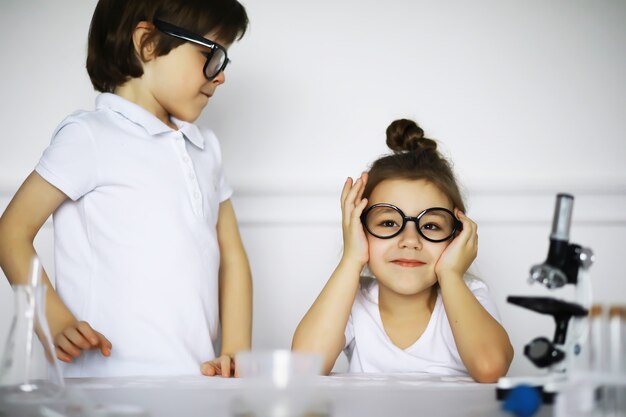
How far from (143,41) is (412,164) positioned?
1.90ft

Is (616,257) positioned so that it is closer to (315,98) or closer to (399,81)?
(399,81)

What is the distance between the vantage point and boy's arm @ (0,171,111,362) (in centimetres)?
118

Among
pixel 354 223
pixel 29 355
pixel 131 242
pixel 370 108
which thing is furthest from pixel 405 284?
pixel 29 355

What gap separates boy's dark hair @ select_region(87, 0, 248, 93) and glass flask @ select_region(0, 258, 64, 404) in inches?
29.9

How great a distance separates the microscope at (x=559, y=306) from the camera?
0.79 m

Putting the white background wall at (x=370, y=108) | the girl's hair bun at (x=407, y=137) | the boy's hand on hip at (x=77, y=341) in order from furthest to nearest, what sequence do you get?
the white background wall at (x=370, y=108) → the girl's hair bun at (x=407, y=137) → the boy's hand on hip at (x=77, y=341)

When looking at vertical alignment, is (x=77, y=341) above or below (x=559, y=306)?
below

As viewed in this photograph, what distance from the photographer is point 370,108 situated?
6.21 ft

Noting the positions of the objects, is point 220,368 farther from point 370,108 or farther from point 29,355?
point 370,108

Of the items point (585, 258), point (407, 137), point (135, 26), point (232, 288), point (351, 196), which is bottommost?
point (232, 288)

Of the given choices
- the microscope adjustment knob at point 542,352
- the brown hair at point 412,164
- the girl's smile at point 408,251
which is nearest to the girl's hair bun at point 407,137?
the brown hair at point 412,164

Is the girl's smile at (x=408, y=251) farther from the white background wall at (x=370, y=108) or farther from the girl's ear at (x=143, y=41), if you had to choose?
the girl's ear at (x=143, y=41)

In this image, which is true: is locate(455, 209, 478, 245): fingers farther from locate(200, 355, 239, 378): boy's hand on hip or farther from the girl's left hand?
locate(200, 355, 239, 378): boy's hand on hip

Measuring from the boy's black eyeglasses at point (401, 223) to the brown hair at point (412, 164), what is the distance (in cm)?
7
